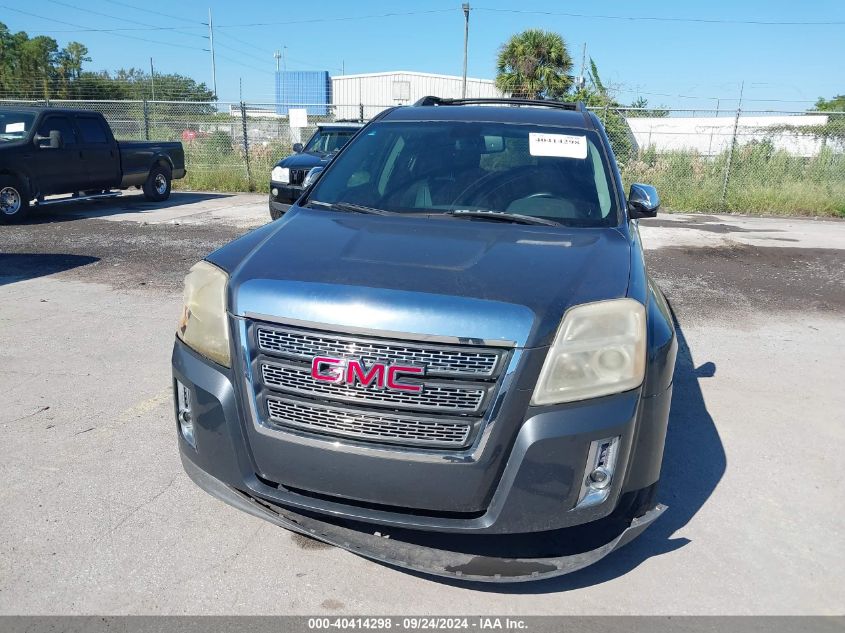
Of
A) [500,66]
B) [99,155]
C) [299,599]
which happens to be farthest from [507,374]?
[500,66]

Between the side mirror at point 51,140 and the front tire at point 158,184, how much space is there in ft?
7.68

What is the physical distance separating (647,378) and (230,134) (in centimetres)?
1646

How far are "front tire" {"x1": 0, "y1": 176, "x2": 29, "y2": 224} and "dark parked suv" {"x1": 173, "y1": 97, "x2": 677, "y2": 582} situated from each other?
33.4 ft

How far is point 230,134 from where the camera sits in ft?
56.1

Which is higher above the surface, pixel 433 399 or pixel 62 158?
pixel 62 158

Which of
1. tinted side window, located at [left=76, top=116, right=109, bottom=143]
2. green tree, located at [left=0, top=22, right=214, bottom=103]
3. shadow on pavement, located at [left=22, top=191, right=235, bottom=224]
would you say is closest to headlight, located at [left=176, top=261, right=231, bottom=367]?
shadow on pavement, located at [left=22, top=191, right=235, bottom=224]

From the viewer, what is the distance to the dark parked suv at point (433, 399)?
2.28 metres

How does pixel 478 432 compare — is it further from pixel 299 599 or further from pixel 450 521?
pixel 299 599

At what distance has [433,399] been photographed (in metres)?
2.31

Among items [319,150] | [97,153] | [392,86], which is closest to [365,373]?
[319,150]

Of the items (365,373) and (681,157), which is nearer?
(365,373)

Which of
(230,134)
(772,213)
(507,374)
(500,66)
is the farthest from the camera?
(500,66)

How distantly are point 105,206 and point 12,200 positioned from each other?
8.59 ft

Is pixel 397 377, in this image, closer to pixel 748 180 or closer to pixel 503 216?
pixel 503 216
